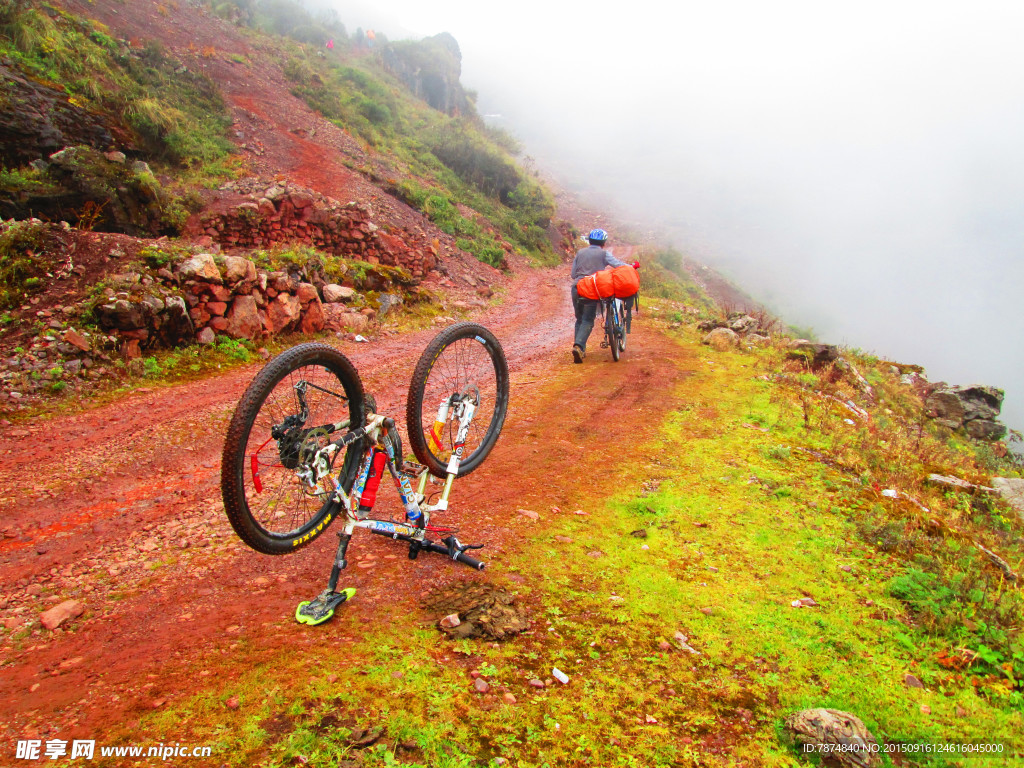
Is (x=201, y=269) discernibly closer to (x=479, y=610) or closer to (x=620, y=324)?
(x=620, y=324)

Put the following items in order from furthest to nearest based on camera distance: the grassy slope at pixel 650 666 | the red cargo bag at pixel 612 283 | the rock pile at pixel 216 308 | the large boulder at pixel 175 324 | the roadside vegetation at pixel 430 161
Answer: the roadside vegetation at pixel 430 161
the red cargo bag at pixel 612 283
the large boulder at pixel 175 324
the rock pile at pixel 216 308
the grassy slope at pixel 650 666

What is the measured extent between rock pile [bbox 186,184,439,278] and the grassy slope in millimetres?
12722

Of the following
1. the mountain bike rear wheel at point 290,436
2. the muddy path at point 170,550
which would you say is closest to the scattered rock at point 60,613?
the muddy path at point 170,550

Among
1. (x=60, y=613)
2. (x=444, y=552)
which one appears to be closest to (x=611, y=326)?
(x=444, y=552)

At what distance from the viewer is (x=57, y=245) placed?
8.04 meters

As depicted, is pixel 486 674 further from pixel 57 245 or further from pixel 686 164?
pixel 686 164

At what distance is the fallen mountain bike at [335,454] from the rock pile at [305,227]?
11.5 metres

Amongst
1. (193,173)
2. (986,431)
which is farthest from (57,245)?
(986,431)

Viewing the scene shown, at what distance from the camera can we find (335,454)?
10.0ft

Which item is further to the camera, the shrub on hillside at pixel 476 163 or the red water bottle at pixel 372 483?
the shrub on hillside at pixel 476 163

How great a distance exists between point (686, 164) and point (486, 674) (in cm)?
8248

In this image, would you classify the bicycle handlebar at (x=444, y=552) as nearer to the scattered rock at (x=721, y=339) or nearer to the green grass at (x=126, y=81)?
the scattered rock at (x=721, y=339)

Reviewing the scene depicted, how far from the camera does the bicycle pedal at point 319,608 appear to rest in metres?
2.98

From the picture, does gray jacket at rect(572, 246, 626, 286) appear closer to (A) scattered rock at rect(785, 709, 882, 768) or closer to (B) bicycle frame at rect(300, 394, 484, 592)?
(B) bicycle frame at rect(300, 394, 484, 592)
